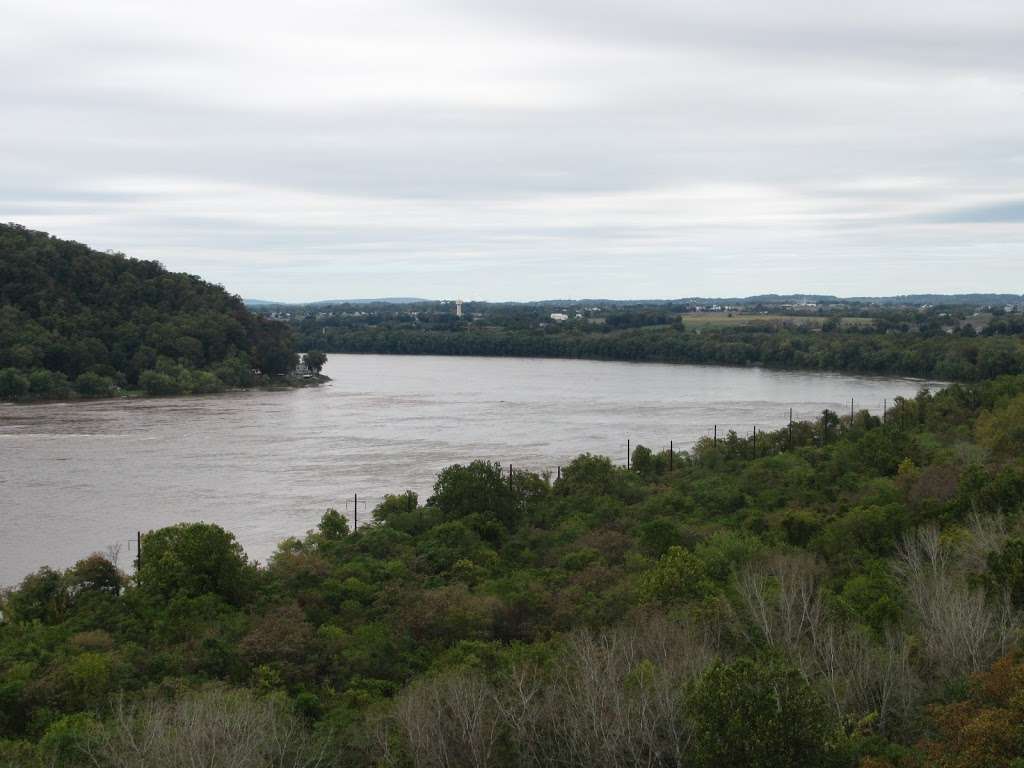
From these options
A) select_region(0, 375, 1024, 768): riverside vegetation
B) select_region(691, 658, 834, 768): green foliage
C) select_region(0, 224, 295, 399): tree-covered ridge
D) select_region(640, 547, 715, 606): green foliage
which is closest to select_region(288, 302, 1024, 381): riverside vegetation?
select_region(0, 224, 295, 399): tree-covered ridge

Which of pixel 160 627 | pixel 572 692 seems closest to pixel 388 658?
pixel 160 627

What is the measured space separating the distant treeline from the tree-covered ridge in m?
16.9

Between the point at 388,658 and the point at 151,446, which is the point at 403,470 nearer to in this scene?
the point at 151,446

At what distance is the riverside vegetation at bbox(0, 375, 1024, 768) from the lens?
6488mm

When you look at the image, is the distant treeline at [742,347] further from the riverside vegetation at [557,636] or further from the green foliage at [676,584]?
the green foliage at [676,584]

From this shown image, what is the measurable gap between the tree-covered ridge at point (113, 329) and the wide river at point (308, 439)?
1.90 m

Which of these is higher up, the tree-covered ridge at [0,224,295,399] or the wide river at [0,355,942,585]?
the tree-covered ridge at [0,224,295,399]

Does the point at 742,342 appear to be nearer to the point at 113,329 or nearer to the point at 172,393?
the point at 172,393

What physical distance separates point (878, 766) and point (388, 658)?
518cm

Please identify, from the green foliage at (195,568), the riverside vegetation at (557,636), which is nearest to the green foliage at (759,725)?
the riverside vegetation at (557,636)

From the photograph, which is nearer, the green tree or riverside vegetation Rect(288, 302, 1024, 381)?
riverside vegetation Rect(288, 302, 1024, 381)

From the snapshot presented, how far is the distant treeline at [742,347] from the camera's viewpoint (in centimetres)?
4353

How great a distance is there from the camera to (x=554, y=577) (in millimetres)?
12672

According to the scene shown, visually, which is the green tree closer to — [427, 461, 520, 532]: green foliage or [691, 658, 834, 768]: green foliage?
[427, 461, 520, 532]: green foliage
